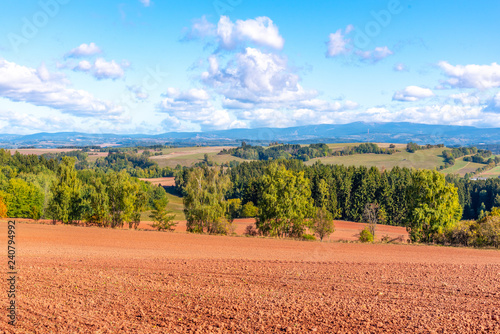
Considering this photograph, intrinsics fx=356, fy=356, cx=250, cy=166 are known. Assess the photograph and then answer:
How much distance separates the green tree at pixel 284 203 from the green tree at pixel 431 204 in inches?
566

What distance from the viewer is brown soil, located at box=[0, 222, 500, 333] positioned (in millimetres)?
12891

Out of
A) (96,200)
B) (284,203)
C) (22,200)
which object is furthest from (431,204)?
(22,200)

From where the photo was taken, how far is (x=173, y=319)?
13.5 m

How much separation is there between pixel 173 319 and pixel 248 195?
318ft

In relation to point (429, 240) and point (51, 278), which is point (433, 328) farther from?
point (429, 240)

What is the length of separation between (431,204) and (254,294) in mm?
37852

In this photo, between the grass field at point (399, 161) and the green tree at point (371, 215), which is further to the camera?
the grass field at point (399, 161)

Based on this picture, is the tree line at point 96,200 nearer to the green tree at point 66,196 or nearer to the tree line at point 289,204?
the green tree at point 66,196

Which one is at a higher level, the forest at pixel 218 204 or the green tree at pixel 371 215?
the forest at pixel 218 204

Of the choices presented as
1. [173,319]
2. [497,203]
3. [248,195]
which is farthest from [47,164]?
[497,203]

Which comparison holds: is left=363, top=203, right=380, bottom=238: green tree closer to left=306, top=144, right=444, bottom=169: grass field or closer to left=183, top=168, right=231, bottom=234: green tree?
left=183, top=168, right=231, bottom=234: green tree

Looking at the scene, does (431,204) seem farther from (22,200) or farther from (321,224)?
(22,200)

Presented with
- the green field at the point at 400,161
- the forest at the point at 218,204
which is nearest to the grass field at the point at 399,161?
the green field at the point at 400,161

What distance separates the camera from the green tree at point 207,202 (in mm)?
49625
